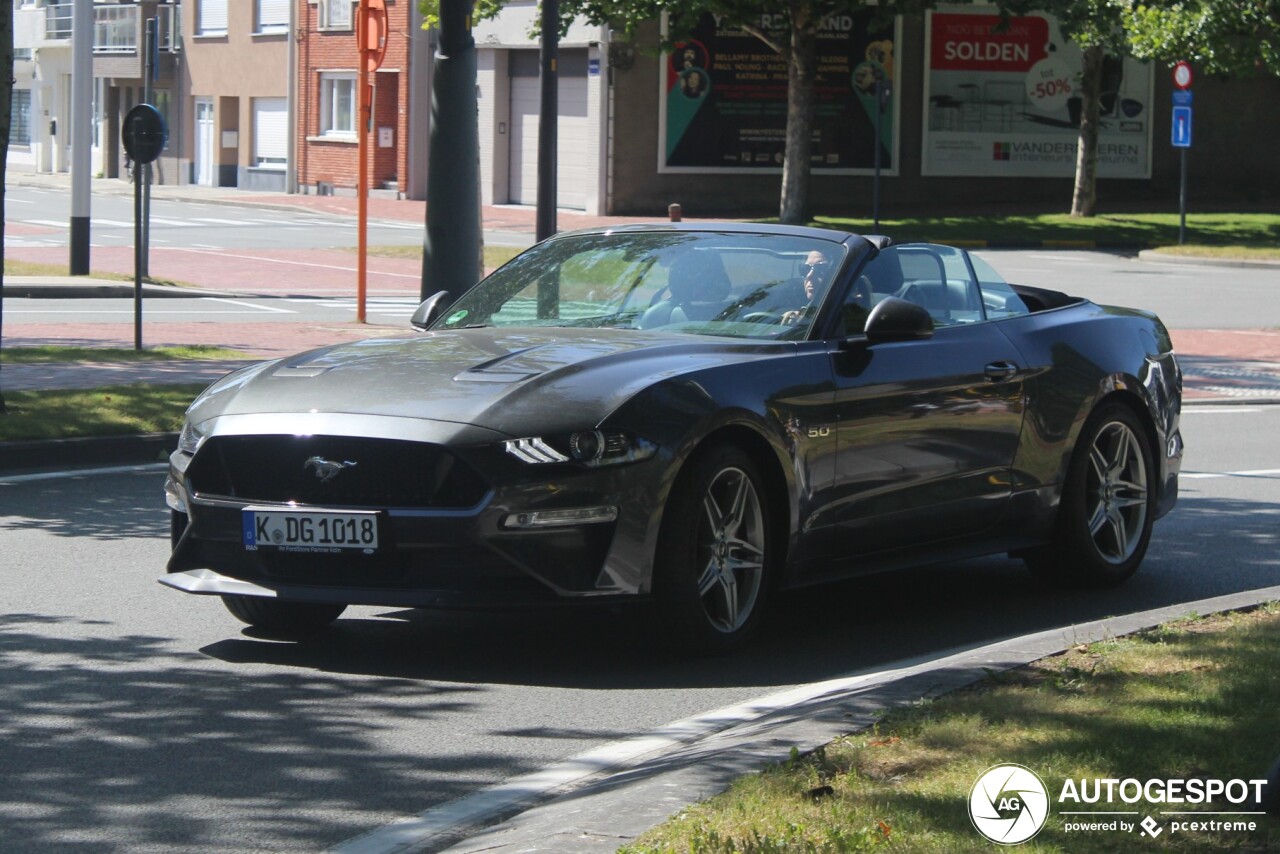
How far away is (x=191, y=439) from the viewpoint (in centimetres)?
691

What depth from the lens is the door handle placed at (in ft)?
26.4

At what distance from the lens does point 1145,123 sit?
47.7 meters

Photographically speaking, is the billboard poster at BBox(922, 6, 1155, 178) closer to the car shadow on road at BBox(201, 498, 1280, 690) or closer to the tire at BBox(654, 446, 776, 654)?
the car shadow on road at BBox(201, 498, 1280, 690)

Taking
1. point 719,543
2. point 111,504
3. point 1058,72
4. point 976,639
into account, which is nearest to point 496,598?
point 719,543

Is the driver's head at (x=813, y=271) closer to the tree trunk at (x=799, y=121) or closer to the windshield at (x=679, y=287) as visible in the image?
the windshield at (x=679, y=287)

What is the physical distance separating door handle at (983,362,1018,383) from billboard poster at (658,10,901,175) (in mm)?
35162

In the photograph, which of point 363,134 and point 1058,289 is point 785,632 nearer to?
point 363,134

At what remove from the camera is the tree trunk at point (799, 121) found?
123ft

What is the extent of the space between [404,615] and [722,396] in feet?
5.70

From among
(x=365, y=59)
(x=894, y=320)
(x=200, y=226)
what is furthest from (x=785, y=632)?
(x=200, y=226)

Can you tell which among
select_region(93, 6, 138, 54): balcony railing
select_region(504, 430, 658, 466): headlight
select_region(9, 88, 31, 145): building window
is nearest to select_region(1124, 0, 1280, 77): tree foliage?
select_region(504, 430, 658, 466): headlight

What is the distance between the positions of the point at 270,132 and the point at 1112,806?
173 feet

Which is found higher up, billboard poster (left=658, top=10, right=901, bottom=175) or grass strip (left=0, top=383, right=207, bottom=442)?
billboard poster (left=658, top=10, right=901, bottom=175)

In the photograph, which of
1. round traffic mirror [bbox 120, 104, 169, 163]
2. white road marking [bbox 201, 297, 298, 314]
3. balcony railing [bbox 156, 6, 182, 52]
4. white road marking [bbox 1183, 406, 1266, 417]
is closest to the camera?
white road marking [bbox 1183, 406, 1266, 417]
